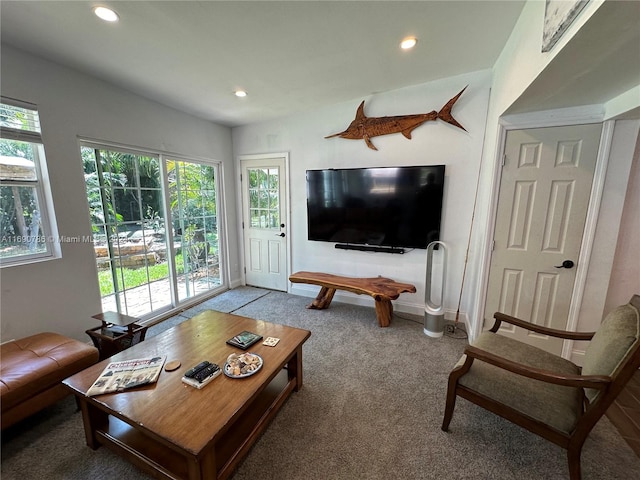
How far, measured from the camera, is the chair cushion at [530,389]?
1245mm

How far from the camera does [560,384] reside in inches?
45.7

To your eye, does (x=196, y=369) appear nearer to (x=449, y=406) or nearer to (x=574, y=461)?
(x=449, y=406)

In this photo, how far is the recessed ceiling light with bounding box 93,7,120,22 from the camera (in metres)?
1.47

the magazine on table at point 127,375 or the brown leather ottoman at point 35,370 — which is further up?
the magazine on table at point 127,375

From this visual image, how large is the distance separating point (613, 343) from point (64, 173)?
147 inches

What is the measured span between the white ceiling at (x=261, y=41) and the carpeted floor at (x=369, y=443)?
2480mm

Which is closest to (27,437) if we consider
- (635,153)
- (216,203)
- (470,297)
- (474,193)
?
(216,203)

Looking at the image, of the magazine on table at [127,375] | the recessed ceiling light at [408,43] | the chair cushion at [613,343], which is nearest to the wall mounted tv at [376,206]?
the recessed ceiling light at [408,43]

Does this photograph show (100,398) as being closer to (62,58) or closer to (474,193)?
(62,58)

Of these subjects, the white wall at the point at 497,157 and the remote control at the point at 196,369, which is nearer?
the remote control at the point at 196,369

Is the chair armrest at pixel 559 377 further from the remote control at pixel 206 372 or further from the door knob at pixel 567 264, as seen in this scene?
the remote control at pixel 206 372

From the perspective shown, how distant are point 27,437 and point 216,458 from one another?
1.24 meters

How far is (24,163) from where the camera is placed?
1.95 metres

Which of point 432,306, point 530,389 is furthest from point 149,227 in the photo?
point 530,389
